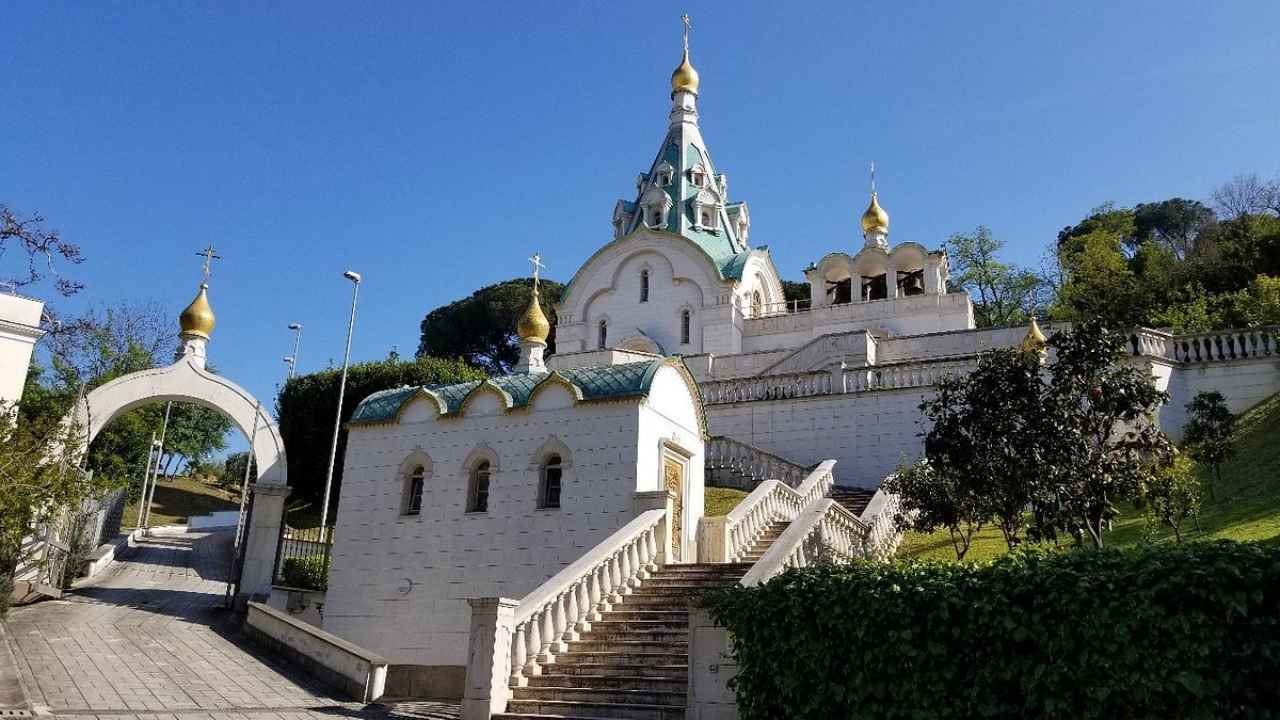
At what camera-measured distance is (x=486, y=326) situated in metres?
67.9

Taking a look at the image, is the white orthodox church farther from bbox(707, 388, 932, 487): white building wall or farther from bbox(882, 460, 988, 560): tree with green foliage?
bbox(882, 460, 988, 560): tree with green foliage

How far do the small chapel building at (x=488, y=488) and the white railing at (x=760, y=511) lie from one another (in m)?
0.72

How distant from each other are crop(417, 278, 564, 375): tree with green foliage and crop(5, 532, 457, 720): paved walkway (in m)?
48.2

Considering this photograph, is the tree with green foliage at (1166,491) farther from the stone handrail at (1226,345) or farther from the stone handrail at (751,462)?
the stone handrail at (1226,345)

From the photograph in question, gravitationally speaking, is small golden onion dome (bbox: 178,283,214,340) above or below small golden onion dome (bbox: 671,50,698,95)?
below

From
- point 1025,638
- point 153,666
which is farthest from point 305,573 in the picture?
point 1025,638

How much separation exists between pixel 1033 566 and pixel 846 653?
5.71 feet

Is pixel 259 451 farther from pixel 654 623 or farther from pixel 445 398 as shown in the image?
pixel 654 623

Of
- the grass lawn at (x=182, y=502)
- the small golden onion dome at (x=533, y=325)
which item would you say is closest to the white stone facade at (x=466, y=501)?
the small golden onion dome at (x=533, y=325)

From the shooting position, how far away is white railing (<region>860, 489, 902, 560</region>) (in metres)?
16.9

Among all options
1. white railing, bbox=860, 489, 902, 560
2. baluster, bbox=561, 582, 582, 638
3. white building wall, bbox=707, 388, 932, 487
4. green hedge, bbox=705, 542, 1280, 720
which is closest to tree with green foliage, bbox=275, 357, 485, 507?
white building wall, bbox=707, 388, 932, 487

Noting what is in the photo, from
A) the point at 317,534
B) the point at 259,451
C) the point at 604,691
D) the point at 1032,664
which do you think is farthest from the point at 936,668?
the point at 317,534

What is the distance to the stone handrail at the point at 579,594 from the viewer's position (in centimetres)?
1148

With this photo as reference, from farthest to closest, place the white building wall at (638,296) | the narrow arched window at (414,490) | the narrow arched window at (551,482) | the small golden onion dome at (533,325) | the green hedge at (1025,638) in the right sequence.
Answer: the white building wall at (638,296) < the small golden onion dome at (533,325) < the narrow arched window at (414,490) < the narrow arched window at (551,482) < the green hedge at (1025,638)
